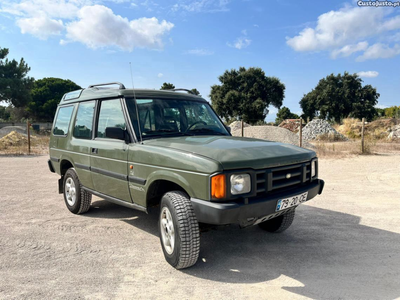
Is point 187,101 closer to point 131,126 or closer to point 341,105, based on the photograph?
point 131,126

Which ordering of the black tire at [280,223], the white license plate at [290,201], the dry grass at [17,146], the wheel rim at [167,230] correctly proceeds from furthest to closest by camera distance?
the dry grass at [17,146]
the black tire at [280,223]
the wheel rim at [167,230]
the white license plate at [290,201]

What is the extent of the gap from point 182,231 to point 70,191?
10.6ft

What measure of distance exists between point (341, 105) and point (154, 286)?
47.2 m

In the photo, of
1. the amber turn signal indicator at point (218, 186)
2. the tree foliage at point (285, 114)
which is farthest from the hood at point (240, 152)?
the tree foliage at point (285, 114)

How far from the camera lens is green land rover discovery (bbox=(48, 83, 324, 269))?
3035mm

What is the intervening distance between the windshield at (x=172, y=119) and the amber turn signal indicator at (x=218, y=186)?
1408 mm

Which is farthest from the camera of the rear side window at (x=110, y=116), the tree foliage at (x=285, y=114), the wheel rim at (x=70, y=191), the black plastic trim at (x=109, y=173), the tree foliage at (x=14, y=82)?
the tree foliage at (x=285, y=114)

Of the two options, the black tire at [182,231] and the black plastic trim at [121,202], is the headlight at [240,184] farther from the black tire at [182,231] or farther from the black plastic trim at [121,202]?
the black plastic trim at [121,202]

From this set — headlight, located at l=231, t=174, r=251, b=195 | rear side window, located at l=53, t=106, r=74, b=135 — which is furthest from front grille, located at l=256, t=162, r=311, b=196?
rear side window, located at l=53, t=106, r=74, b=135

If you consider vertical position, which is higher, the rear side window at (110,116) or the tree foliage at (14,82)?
the tree foliage at (14,82)

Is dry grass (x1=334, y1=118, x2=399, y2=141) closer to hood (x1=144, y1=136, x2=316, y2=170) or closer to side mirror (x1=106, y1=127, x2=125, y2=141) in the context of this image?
hood (x1=144, y1=136, x2=316, y2=170)

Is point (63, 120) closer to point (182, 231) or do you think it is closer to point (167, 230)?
point (167, 230)

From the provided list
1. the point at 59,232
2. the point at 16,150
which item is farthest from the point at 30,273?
the point at 16,150

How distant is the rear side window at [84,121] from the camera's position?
4.89 metres
